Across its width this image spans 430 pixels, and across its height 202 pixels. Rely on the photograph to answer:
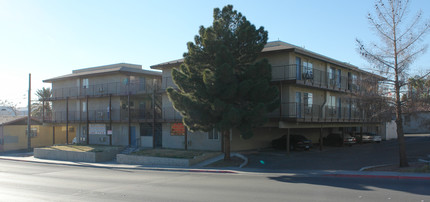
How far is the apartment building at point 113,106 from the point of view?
3259 centimetres

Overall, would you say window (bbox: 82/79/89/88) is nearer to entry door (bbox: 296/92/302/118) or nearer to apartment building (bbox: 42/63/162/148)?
apartment building (bbox: 42/63/162/148)

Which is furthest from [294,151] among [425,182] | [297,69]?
[425,182]

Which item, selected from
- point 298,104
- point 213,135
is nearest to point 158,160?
point 213,135

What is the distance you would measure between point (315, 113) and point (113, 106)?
19573mm

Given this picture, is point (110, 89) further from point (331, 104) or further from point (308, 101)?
point (331, 104)

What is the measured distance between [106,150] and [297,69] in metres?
16.7

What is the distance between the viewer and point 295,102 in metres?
24.2

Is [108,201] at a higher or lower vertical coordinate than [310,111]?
lower

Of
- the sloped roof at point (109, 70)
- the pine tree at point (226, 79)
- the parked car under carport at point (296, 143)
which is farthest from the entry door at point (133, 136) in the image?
the parked car under carport at point (296, 143)

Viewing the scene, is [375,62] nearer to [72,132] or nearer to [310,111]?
[310,111]

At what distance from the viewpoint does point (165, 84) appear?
3038 cm

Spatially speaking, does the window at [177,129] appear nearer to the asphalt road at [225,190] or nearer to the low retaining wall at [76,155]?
the low retaining wall at [76,155]

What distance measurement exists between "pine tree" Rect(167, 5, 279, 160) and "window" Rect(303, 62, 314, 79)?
5.39 m

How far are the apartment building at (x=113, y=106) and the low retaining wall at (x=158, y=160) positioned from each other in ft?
13.8
